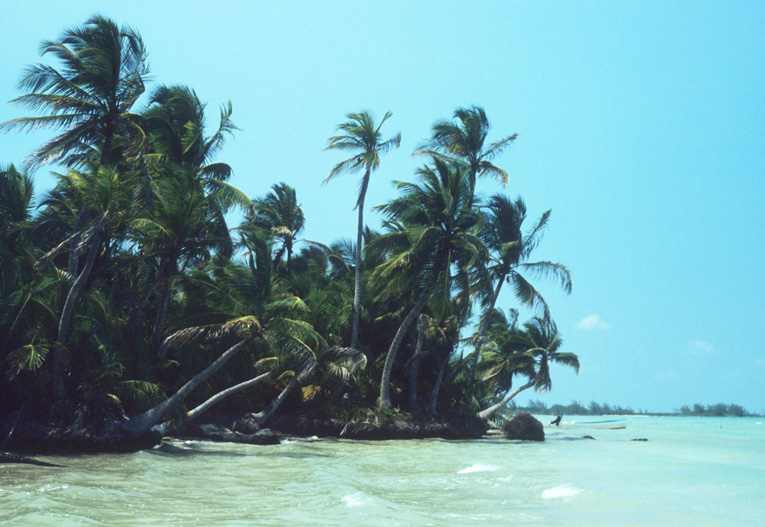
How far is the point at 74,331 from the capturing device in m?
12.6

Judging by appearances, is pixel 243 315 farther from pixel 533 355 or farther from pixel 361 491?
pixel 533 355

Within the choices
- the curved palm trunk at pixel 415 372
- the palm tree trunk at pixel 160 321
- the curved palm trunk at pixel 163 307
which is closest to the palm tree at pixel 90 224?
the curved palm trunk at pixel 163 307

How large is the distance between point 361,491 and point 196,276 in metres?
9.24

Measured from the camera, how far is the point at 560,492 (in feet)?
29.7

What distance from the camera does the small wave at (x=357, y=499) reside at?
290 inches

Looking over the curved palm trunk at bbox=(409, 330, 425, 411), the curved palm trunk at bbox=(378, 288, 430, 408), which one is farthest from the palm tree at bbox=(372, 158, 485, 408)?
the curved palm trunk at bbox=(409, 330, 425, 411)

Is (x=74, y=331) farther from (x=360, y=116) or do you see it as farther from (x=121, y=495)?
(x=360, y=116)

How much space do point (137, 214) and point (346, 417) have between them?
433 inches

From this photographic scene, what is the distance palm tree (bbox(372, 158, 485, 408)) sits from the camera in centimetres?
2106

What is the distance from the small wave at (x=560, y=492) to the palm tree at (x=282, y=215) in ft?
62.3

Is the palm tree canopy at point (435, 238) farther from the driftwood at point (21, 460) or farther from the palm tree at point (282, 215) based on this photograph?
the driftwood at point (21, 460)

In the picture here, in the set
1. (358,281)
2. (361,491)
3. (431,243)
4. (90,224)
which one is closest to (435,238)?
(431,243)

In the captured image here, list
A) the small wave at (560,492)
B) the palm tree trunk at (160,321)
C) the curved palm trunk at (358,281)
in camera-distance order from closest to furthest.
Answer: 1. the small wave at (560,492)
2. the palm tree trunk at (160,321)
3. the curved palm trunk at (358,281)

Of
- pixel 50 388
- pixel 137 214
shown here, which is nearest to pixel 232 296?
pixel 137 214
